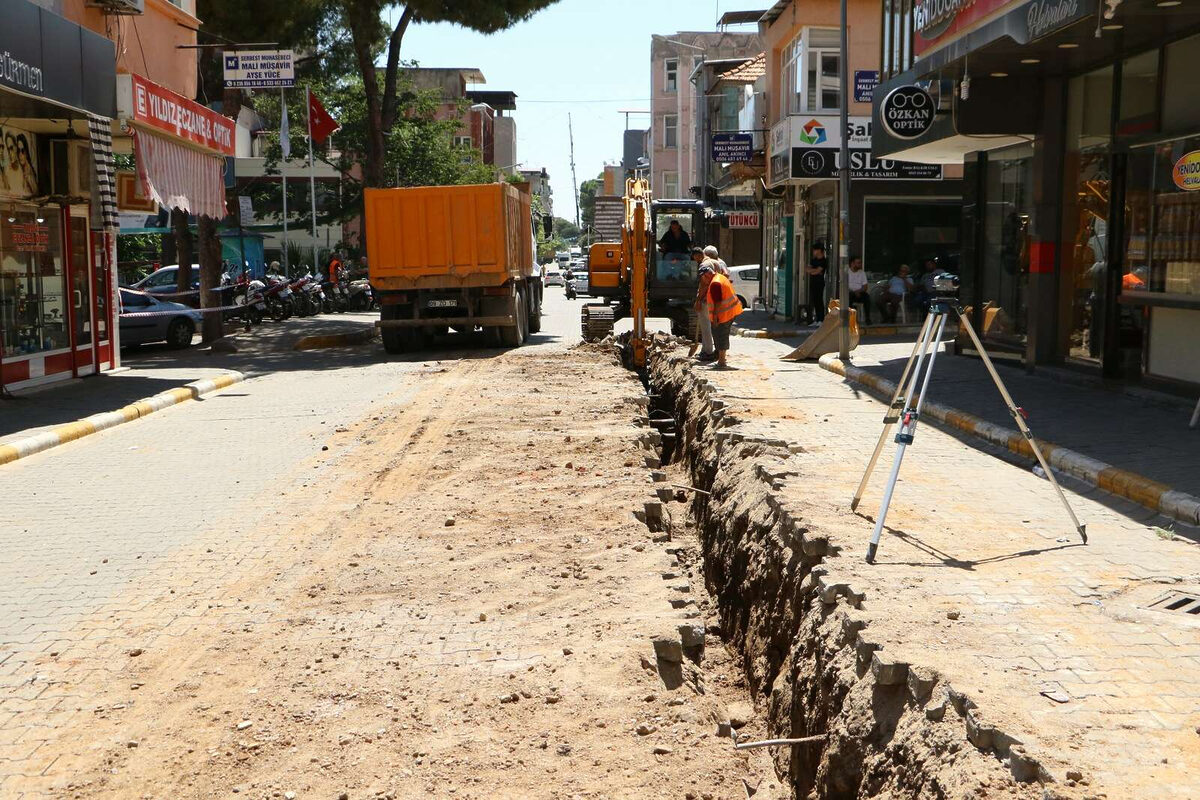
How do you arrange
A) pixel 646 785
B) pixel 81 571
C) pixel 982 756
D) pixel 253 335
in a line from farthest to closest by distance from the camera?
pixel 253 335
pixel 81 571
pixel 646 785
pixel 982 756

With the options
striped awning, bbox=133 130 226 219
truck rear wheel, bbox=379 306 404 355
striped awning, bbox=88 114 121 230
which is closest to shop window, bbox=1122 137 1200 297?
striped awning, bbox=88 114 121 230

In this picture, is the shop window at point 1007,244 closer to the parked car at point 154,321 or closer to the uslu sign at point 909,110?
the uslu sign at point 909,110

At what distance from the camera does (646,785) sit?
4293 mm

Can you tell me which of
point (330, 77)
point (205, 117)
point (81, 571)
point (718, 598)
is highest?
point (330, 77)

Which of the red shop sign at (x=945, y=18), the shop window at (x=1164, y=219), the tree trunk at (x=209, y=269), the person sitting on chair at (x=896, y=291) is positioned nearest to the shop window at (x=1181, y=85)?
the shop window at (x=1164, y=219)

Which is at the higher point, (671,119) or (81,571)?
(671,119)

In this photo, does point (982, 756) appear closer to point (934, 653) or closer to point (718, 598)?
point (934, 653)

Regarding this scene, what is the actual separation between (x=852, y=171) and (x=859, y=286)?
94.4 inches

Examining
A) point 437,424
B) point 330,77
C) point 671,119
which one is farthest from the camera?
point 671,119

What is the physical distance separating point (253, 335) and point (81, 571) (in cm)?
2149

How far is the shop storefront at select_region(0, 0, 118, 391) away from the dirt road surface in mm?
7169

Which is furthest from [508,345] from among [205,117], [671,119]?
[671,119]

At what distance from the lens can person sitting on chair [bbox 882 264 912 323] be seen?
84.7 ft

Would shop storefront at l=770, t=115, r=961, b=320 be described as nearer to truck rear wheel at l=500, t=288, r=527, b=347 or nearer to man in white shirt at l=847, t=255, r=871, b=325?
man in white shirt at l=847, t=255, r=871, b=325
